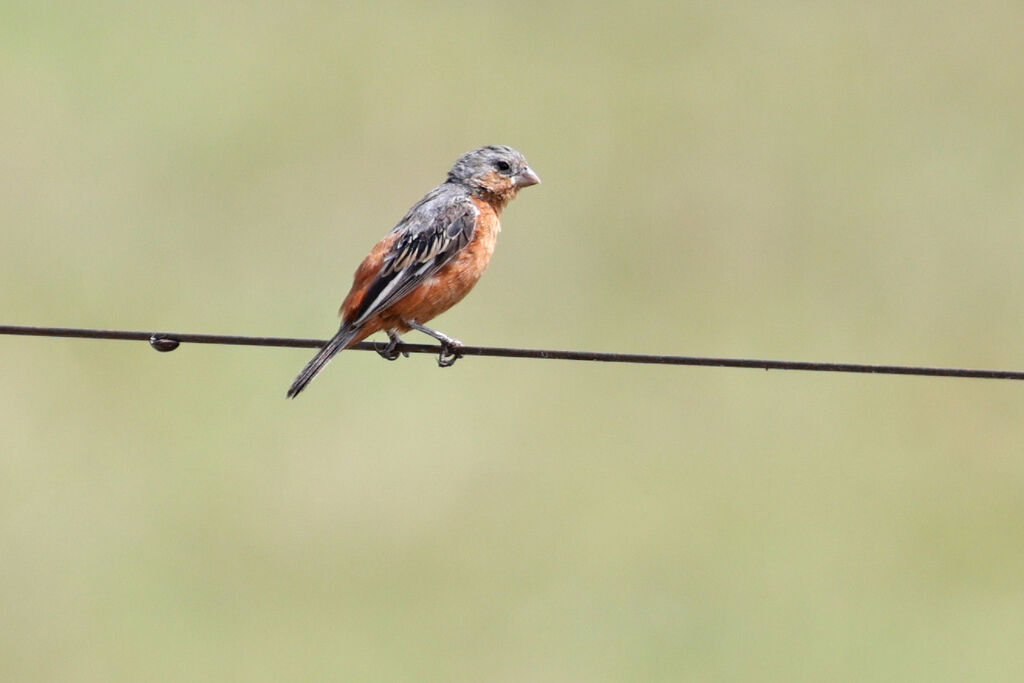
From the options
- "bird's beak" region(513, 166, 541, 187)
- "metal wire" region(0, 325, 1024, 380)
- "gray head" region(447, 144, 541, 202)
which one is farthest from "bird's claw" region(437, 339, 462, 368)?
"bird's beak" region(513, 166, 541, 187)

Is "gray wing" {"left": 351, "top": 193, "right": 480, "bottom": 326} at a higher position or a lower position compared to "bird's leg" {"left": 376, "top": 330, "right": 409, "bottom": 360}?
higher

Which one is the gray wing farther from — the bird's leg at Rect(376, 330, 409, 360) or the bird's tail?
the bird's leg at Rect(376, 330, 409, 360)

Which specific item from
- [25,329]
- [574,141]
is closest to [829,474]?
[574,141]

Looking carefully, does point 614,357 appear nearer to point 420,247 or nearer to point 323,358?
point 323,358

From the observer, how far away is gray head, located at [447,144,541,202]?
1030cm

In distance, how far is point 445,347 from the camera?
8859 mm

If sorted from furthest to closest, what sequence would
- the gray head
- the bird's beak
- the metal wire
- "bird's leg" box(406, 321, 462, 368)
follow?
the bird's beak
the gray head
"bird's leg" box(406, 321, 462, 368)
the metal wire

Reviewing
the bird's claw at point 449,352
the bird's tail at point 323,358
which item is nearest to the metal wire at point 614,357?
the bird's claw at point 449,352

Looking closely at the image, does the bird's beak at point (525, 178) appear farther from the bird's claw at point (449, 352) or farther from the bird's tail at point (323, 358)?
the bird's tail at point (323, 358)

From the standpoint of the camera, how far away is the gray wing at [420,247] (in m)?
9.27

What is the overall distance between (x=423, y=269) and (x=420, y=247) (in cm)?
14

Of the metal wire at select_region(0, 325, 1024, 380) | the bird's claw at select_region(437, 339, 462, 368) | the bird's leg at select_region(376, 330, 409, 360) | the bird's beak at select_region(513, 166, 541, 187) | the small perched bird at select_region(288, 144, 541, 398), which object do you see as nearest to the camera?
the metal wire at select_region(0, 325, 1024, 380)

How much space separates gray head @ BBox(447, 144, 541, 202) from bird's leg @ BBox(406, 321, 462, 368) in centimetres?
105

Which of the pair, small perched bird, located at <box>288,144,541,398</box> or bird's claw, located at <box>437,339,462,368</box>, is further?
small perched bird, located at <box>288,144,541,398</box>
